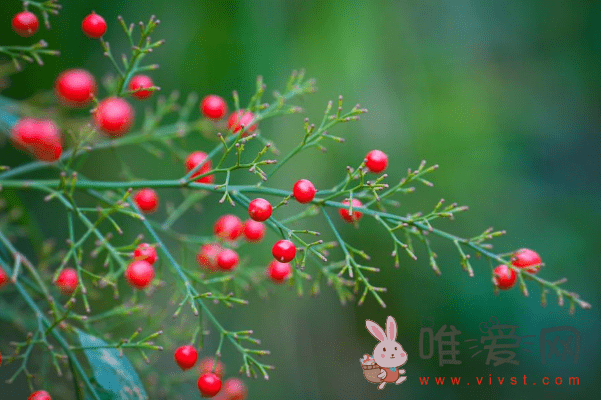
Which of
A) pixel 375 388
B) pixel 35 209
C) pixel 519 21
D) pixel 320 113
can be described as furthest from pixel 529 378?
pixel 35 209

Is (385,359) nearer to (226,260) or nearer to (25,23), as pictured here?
(226,260)

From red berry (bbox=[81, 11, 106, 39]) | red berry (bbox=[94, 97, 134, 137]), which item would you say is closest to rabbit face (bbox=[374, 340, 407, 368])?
red berry (bbox=[94, 97, 134, 137])

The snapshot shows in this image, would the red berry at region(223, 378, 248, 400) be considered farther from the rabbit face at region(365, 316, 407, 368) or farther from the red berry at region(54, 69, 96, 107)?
the red berry at region(54, 69, 96, 107)

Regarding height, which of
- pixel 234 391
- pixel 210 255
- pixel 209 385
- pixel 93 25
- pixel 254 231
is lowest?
pixel 234 391

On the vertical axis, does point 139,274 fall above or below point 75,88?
below

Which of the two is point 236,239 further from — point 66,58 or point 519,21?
point 519,21

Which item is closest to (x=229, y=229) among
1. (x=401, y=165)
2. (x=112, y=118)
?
(x=112, y=118)

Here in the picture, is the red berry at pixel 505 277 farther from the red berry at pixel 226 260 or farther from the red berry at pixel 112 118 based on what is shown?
the red berry at pixel 112 118
